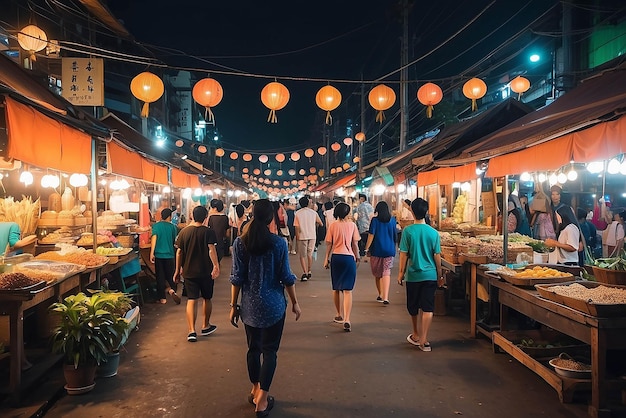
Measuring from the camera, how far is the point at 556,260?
340 inches

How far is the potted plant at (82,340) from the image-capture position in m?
5.11

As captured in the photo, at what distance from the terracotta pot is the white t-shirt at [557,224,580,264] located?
7.83 m

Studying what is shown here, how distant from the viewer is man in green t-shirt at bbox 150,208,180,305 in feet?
31.5

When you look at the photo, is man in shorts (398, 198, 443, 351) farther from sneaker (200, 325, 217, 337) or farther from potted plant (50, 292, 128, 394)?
potted plant (50, 292, 128, 394)

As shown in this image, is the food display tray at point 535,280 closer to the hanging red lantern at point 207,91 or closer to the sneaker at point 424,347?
the sneaker at point 424,347

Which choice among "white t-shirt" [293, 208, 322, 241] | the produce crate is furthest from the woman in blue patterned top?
"white t-shirt" [293, 208, 322, 241]

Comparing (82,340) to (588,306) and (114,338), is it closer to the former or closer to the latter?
(114,338)

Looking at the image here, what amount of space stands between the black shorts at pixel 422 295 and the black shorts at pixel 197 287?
122 inches

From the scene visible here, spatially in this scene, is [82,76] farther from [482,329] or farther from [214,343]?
[482,329]

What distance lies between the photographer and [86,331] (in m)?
5.23

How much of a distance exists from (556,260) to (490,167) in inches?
85.4

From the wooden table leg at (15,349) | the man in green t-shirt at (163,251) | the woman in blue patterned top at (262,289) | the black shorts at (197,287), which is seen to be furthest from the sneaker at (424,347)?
the man in green t-shirt at (163,251)

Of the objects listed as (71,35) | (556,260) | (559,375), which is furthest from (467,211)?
(71,35)

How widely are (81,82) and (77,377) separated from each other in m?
9.13
